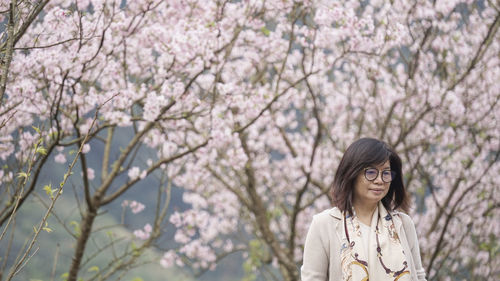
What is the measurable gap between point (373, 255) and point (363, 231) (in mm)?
105

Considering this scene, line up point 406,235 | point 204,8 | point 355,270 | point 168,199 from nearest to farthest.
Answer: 1. point 355,270
2. point 406,235
3. point 204,8
4. point 168,199

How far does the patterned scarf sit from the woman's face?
0.34 feet

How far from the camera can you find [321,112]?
8.25 meters

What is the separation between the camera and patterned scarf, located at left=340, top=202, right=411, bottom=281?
2027mm

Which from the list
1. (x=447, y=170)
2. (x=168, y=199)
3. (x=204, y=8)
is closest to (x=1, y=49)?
(x=204, y=8)

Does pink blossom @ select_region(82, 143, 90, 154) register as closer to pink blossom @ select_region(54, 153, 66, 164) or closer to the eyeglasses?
pink blossom @ select_region(54, 153, 66, 164)

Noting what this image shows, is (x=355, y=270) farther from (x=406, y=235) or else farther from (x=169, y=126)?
(x=169, y=126)

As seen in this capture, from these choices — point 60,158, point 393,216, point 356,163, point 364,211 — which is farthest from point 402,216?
point 60,158

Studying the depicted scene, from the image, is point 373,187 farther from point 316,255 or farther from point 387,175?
point 316,255

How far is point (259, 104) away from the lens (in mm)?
5926

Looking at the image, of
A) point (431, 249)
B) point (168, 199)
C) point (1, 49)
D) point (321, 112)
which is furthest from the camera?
point (321, 112)

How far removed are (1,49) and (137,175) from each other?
2714 mm

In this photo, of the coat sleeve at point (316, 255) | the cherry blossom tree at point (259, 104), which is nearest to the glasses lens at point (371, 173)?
the coat sleeve at point (316, 255)

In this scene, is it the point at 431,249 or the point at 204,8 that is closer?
the point at 204,8
